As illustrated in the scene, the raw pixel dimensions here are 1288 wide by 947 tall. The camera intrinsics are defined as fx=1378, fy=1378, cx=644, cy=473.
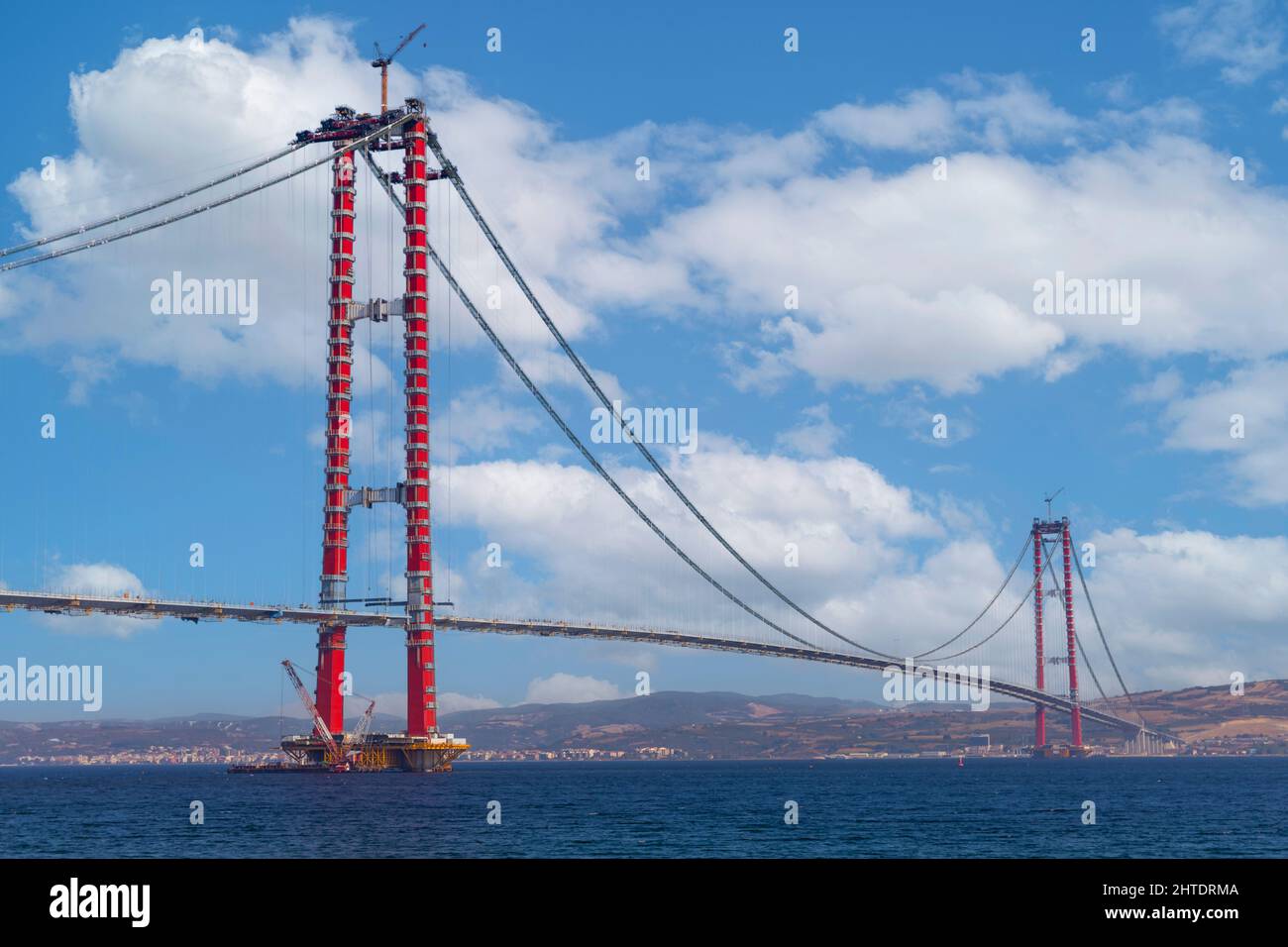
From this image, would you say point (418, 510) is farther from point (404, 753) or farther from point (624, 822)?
point (624, 822)

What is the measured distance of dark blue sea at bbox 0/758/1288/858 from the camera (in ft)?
198

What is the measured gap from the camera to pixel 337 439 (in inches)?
5241

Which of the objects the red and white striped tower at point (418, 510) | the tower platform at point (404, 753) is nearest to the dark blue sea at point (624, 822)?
the tower platform at point (404, 753)

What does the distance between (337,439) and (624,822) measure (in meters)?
66.5

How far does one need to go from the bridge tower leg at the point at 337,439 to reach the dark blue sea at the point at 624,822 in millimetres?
9375

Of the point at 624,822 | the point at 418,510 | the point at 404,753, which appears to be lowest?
the point at 404,753

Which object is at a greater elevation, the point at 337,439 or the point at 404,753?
the point at 337,439

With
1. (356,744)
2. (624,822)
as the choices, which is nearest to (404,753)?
(356,744)

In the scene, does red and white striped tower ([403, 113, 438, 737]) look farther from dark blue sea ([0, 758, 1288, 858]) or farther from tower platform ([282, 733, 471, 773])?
dark blue sea ([0, 758, 1288, 858])
